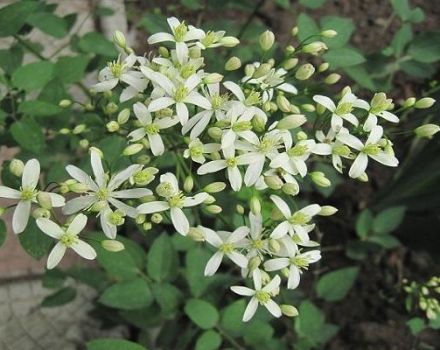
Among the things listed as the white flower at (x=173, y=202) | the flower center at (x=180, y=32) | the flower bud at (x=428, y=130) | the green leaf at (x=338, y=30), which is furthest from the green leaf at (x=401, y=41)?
the white flower at (x=173, y=202)

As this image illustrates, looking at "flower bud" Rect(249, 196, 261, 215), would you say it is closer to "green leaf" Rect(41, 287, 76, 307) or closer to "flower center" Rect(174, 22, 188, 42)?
"flower center" Rect(174, 22, 188, 42)

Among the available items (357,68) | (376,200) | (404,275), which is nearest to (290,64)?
(357,68)

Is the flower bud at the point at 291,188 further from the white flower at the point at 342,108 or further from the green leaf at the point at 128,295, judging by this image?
the green leaf at the point at 128,295

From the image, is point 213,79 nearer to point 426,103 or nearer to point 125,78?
point 125,78

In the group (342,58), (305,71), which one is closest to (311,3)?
(342,58)

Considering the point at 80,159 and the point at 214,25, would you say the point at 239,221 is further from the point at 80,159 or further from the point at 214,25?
the point at 214,25
